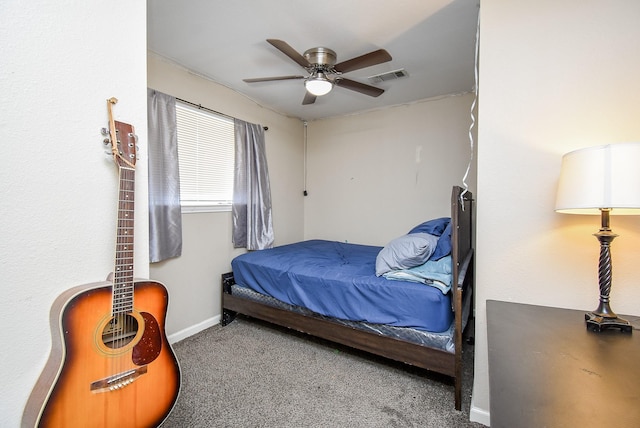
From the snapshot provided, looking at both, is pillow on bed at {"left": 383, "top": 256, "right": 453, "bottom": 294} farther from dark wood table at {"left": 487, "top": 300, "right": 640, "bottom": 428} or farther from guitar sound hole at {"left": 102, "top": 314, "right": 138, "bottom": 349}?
guitar sound hole at {"left": 102, "top": 314, "right": 138, "bottom": 349}

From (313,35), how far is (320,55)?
14cm

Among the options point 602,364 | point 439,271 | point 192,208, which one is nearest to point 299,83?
point 192,208

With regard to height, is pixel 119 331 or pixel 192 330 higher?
pixel 119 331

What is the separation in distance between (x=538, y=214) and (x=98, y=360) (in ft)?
6.38

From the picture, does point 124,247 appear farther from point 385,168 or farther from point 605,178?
point 385,168

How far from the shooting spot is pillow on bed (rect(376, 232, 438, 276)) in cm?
194

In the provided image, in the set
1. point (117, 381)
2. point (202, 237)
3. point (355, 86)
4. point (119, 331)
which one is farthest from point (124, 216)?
point (355, 86)

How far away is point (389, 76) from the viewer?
265cm

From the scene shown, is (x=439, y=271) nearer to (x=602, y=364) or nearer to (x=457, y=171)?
(x=602, y=364)

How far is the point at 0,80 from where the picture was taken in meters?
0.78

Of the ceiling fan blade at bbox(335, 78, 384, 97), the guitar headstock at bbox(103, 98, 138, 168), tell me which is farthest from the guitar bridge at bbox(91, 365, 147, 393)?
the ceiling fan blade at bbox(335, 78, 384, 97)

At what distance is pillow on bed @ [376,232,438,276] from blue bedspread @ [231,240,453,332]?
0.12 m

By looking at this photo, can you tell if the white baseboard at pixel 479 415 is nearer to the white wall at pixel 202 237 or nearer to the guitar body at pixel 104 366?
the guitar body at pixel 104 366

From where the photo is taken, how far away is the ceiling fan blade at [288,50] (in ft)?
5.74
